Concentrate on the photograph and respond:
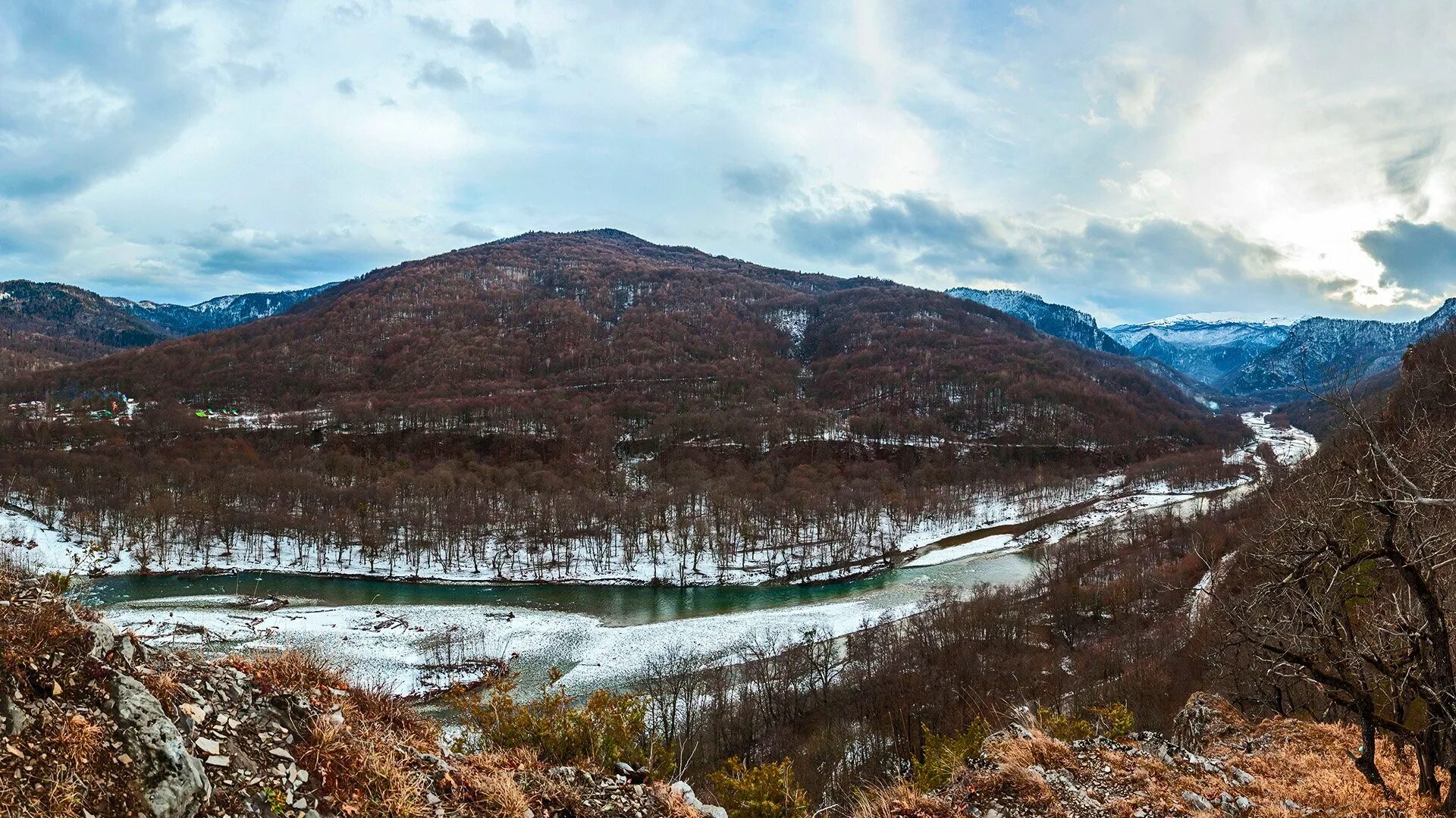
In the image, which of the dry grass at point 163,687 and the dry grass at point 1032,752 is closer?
the dry grass at point 163,687

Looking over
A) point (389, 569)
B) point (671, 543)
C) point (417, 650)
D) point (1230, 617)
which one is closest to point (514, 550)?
point (389, 569)

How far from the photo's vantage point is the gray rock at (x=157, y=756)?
4266 millimetres

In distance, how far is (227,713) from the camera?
5520 mm

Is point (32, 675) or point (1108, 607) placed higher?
point (32, 675)

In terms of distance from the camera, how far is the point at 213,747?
4.96m

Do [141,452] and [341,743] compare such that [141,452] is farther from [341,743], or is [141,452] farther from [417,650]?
[341,743]

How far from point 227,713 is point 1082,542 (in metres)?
83.0

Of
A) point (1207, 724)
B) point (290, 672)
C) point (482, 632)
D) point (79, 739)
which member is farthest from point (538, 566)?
point (79, 739)

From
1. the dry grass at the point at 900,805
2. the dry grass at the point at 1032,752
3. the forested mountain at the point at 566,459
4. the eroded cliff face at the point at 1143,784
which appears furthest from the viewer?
the forested mountain at the point at 566,459

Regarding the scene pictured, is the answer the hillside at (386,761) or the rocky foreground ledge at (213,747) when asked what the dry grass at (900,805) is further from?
the rocky foreground ledge at (213,747)

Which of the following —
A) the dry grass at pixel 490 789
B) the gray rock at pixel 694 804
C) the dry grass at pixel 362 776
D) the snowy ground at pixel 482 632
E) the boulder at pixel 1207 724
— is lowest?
the snowy ground at pixel 482 632

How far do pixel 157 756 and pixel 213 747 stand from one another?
568 millimetres

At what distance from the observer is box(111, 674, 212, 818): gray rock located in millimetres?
4266

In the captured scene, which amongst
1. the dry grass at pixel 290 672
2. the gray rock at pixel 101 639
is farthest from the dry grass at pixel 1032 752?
the gray rock at pixel 101 639
